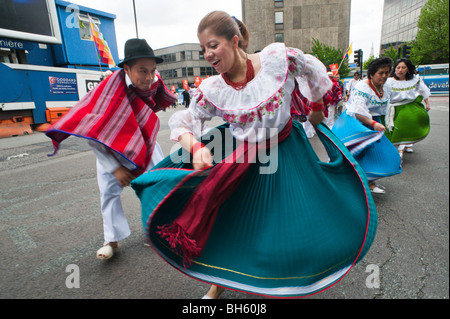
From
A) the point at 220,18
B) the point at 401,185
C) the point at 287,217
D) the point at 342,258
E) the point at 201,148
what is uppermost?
the point at 220,18

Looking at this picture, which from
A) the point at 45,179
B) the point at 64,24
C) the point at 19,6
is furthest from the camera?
the point at 64,24

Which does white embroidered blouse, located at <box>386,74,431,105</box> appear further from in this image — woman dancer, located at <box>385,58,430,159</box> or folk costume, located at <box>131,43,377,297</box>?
folk costume, located at <box>131,43,377,297</box>

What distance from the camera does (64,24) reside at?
499 inches

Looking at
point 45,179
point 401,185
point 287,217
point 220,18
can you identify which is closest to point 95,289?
point 287,217

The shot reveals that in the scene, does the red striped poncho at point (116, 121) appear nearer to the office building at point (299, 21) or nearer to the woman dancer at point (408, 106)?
the woman dancer at point (408, 106)

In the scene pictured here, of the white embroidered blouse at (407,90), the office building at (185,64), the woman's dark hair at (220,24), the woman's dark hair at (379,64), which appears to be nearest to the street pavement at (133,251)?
the woman's dark hair at (379,64)

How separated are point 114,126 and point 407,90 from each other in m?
5.03

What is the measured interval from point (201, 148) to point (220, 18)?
0.73 meters

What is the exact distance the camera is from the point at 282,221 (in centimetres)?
158

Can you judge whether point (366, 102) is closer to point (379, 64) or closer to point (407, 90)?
point (379, 64)

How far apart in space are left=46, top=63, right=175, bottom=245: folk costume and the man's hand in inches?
1.2

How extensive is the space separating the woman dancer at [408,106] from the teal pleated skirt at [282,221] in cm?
380
